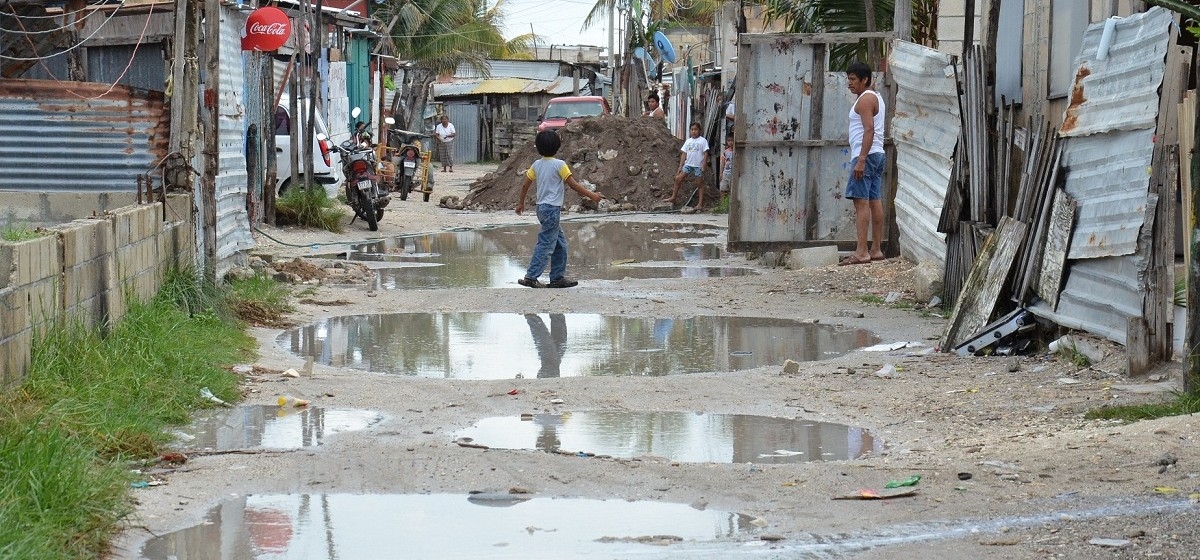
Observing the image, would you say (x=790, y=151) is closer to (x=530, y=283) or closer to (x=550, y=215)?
(x=550, y=215)

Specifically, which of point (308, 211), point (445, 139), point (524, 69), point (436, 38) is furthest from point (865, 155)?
point (524, 69)

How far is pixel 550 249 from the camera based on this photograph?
37.7 feet

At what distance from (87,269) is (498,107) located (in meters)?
40.4

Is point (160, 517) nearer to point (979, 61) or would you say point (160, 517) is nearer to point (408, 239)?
point (979, 61)

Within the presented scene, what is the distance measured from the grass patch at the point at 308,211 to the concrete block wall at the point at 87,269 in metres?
7.54

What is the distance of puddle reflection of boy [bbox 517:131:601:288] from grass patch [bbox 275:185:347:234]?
5638mm

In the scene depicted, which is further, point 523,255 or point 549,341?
point 523,255

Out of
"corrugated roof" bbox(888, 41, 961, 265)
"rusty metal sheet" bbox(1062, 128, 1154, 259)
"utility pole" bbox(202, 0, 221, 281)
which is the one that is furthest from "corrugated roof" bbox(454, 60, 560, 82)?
"rusty metal sheet" bbox(1062, 128, 1154, 259)

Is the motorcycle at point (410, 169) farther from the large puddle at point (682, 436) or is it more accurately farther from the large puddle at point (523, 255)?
the large puddle at point (682, 436)

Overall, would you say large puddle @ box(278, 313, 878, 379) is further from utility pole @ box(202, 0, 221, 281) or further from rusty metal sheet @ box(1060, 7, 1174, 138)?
rusty metal sheet @ box(1060, 7, 1174, 138)

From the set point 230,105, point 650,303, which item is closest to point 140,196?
point 230,105

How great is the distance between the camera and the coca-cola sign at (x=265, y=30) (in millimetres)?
12727

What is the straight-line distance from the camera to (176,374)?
6512 mm

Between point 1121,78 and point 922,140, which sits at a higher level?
point 1121,78
